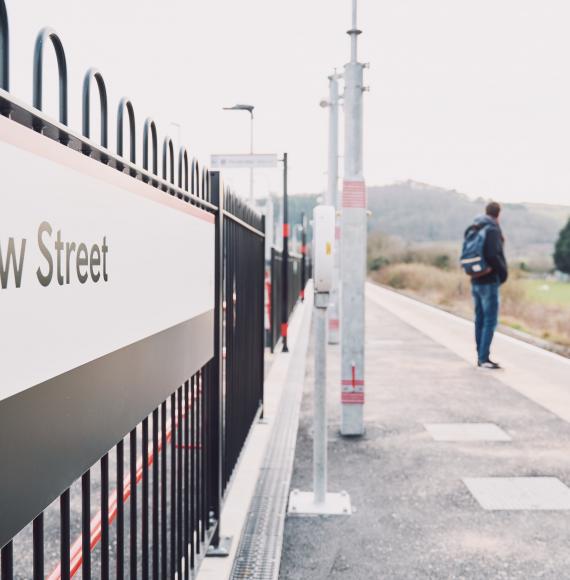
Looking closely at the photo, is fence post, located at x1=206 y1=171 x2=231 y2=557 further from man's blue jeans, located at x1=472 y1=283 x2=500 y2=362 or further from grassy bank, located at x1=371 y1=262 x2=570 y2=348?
grassy bank, located at x1=371 y1=262 x2=570 y2=348

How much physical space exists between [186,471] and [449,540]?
165 cm

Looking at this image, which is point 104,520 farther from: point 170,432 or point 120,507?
point 170,432

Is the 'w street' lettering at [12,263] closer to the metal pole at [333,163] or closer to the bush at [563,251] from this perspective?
the metal pole at [333,163]

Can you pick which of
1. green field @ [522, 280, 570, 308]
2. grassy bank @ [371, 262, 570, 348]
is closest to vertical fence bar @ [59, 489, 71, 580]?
grassy bank @ [371, 262, 570, 348]

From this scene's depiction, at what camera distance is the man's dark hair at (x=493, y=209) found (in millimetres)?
9523

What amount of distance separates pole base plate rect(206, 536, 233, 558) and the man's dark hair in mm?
6790

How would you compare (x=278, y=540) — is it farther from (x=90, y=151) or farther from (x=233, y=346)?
(x=90, y=151)

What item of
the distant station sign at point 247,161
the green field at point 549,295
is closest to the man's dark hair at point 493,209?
the distant station sign at point 247,161

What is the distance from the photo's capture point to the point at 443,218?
172250 mm

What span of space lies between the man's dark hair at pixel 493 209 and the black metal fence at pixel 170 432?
13.2 feet

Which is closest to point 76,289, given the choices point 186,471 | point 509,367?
point 186,471

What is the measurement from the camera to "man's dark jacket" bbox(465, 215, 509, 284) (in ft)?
31.2

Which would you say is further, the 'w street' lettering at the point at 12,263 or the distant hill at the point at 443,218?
the distant hill at the point at 443,218

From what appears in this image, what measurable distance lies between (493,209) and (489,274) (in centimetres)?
82
